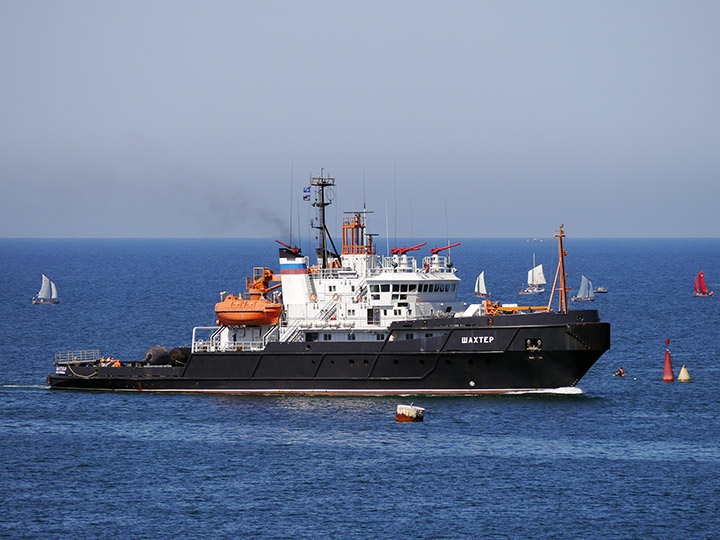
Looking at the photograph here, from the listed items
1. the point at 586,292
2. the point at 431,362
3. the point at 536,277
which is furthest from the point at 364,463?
the point at 536,277

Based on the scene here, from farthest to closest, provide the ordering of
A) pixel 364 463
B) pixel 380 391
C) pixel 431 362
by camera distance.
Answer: pixel 380 391 < pixel 431 362 < pixel 364 463

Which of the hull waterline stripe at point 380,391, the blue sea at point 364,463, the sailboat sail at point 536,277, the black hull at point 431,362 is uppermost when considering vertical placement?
the sailboat sail at point 536,277

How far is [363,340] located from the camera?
168ft

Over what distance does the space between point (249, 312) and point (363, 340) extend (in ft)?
19.6

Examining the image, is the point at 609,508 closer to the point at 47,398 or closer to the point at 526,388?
the point at 526,388

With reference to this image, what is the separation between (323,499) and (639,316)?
58671 mm

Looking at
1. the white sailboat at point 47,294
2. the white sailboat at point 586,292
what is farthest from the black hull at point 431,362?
the white sailboat at point 586,292

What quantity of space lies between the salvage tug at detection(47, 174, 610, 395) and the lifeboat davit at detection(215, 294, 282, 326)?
0.05 metres

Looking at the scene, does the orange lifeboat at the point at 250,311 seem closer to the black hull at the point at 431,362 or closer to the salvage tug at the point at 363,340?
the salvage tug at the point at 363,340

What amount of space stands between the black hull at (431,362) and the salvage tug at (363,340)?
0.15ft

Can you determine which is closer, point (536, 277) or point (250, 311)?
point (250, 311)

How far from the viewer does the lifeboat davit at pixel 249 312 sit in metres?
53.0

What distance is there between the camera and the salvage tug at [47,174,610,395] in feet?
159

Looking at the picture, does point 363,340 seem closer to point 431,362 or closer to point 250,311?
point 431,362
